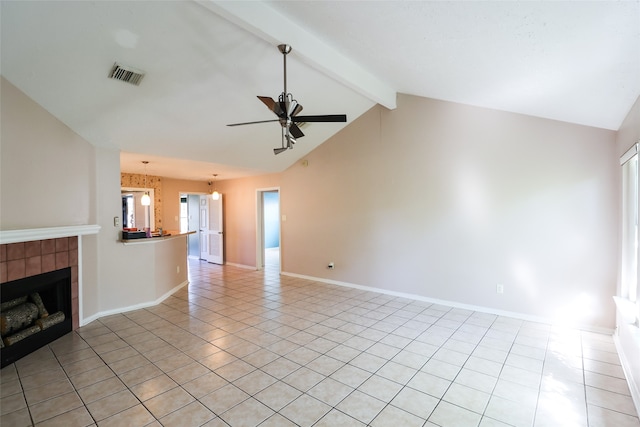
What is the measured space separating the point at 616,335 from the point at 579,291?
0.55 m

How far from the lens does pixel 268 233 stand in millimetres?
11656

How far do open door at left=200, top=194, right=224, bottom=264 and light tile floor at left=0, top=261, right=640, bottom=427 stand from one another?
3868 mm

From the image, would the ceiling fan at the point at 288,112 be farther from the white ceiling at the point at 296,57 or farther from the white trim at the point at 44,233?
the white trim at the point at 44,233

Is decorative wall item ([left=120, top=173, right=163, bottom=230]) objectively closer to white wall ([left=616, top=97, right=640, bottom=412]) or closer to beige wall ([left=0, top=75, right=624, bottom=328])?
beige wall ([left=0, top=75, right=624, bottom=328])

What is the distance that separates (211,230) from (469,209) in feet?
21.6

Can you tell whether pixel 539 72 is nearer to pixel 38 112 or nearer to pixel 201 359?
pixel 201 359

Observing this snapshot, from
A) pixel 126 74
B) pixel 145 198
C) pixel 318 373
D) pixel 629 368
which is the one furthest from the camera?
pixel 145 198

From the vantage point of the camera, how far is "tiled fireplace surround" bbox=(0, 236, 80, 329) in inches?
116

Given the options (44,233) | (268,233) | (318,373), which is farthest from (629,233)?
(268,233)

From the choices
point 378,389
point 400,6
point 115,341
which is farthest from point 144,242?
point 400,6

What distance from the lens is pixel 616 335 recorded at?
3.36 m

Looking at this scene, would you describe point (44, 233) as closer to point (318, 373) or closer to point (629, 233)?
point (318, 373)

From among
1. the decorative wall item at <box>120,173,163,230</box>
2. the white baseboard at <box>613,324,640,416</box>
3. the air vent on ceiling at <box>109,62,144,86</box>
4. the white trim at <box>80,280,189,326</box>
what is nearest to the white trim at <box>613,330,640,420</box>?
the white baseboard at <box>613,324,640,416</box>

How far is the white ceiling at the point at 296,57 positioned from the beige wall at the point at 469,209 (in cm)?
42
